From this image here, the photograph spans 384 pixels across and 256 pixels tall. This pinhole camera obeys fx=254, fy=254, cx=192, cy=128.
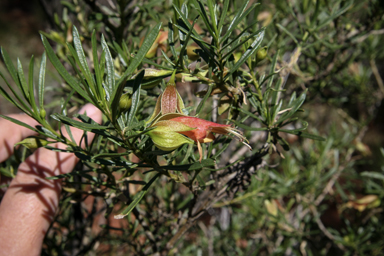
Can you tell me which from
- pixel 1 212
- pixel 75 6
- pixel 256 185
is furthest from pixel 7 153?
pixel 256 185

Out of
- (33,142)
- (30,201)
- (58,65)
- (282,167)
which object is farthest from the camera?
(282,167)

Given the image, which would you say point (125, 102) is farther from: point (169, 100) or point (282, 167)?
point (282, 167)

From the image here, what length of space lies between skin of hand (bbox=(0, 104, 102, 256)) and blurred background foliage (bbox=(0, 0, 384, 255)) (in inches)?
1.9

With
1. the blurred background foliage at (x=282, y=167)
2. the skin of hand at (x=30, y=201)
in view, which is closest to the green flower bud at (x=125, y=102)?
the blurred background foliage at (x=282, y=167)

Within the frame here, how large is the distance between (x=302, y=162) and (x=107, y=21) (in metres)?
0.82

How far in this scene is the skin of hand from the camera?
0.49 metres

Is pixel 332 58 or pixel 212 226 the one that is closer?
pixel 332 58

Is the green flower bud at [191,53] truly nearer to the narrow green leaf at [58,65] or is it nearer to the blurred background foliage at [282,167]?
the blurred background foliage at [282,167]

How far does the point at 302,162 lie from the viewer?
3.18 feet

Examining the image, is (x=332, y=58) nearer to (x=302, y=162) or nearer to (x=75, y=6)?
(x=302, y=162)

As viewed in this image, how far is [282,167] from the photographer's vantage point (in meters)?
1.00

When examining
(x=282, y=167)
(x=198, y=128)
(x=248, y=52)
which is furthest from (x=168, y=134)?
(x=282, y=167)

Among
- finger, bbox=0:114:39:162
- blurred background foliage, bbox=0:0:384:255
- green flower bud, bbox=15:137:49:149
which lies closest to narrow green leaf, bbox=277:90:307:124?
blurred background foliage, bbox=0:0:384:255

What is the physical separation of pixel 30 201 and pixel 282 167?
0.84 meters
